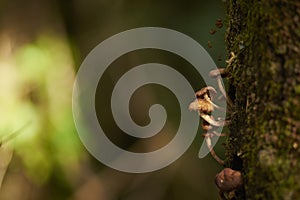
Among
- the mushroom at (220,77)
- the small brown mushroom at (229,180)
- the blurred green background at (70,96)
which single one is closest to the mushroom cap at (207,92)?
the mushroom at (220,77)

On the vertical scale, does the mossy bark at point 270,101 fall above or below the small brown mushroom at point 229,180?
above

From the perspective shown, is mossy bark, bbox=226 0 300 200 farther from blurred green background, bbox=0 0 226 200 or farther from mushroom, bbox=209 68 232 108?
blurred green background, bbox=0 0 226 200

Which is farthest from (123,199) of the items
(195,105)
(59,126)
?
(195,105)

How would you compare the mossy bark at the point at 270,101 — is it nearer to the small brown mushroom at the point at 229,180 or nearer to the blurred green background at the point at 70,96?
the small brown mushroom at the point at 229,180

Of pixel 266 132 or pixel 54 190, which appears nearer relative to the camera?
pixel 266 132

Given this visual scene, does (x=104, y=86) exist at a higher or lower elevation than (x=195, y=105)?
lower

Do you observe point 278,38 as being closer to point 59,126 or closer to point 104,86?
point 59,126

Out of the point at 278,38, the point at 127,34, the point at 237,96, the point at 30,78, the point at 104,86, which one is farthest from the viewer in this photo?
the point at 104,86
